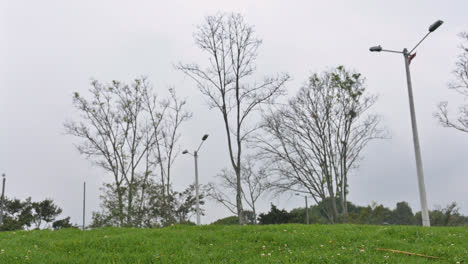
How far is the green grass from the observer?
20.4 feet

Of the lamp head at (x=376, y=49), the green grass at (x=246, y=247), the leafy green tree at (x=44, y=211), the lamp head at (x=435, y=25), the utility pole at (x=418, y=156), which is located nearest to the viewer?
the green grass at (x=246, y=247)

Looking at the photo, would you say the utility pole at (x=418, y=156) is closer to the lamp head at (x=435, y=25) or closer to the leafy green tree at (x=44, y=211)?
the lamp head at (x=435, y=25)

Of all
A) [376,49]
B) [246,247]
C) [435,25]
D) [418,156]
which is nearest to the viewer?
[246,247]

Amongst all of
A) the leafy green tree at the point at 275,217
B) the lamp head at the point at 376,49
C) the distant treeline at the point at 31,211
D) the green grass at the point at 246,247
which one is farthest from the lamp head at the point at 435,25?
the distant treeline at the point at 31,211

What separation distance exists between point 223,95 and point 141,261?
→ 561 inches

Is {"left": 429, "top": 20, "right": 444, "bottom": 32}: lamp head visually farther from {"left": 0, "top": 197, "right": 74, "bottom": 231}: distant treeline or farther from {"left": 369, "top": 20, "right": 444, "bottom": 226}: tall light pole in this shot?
{"left": 0, "top": 197, "right": 74, "bottom": 231}: distant treeline

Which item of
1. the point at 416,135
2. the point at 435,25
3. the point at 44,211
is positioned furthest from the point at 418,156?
the point at 44,211

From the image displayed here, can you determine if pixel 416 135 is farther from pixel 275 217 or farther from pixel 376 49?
pixel 275 217

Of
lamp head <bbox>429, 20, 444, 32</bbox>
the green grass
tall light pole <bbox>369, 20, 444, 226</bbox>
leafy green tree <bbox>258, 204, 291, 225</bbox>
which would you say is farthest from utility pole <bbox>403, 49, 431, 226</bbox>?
leafy green tree <bbox>258, 204, 291, 225</bbox>

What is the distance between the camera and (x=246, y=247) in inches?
291

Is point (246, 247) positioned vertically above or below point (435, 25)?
below

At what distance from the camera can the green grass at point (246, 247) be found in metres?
6.21

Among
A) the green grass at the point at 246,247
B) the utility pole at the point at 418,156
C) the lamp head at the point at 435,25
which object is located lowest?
the green grass at the point at 246,247

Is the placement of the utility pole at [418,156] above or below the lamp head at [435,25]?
below
